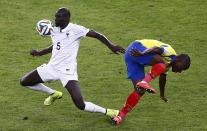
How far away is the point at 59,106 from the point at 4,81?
190 centimetres

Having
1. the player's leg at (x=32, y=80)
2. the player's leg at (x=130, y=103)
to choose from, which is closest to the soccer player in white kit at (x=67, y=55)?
the player's leg at (x=32, y=80)

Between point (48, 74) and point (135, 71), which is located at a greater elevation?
point (135, 71)

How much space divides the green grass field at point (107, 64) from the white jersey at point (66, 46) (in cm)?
116

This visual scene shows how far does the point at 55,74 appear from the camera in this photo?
10977mm

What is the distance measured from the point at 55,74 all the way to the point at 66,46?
0.59m

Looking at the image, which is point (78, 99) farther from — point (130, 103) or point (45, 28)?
point (45, 28)

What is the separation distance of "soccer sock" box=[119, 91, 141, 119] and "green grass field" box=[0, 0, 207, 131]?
0.73ft

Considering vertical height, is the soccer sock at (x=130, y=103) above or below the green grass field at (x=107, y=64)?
above

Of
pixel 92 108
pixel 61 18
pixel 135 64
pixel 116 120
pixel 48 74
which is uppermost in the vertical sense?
pixel 61 18

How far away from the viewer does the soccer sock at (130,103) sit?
1098 centimetres

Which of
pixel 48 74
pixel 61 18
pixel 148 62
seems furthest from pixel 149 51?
pixel 48 74

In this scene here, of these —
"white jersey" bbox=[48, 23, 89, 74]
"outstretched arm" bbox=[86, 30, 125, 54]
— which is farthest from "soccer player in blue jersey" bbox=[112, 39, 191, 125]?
"white jersey" bbox=[48, 23, 89, 74]

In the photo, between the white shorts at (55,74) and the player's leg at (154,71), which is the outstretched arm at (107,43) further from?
the white shorts at (55,74)

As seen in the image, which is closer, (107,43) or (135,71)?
(107,43)
